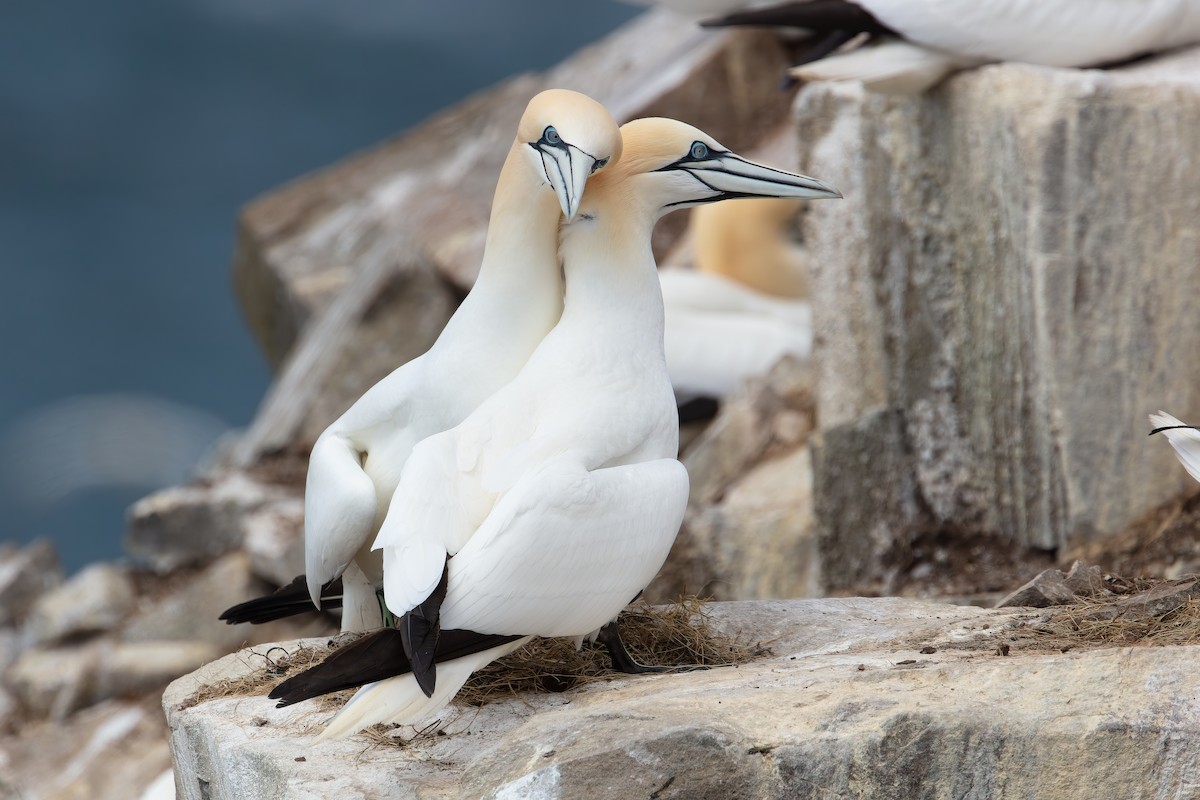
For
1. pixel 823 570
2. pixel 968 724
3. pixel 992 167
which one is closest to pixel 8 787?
pixel 823 570

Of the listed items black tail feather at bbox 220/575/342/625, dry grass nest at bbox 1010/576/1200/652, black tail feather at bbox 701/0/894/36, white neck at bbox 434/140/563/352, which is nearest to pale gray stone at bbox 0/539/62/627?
black tail feather at bbox 701/0/894/36

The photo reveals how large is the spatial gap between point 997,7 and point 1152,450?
5.42ft

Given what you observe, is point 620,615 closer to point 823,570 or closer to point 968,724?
point 968,724

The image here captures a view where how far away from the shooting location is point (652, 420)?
3.58 m

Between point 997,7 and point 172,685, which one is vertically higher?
point 997,7

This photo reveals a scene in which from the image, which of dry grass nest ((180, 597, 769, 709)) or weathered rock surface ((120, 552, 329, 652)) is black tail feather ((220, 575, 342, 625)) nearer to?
dry grass nest ((180, 597, 769, 709))

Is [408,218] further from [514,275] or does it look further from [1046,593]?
[1046,593]

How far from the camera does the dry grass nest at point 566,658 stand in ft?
11.6

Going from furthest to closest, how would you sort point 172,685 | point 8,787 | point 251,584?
point 251,584 < point 8,787 < point 172,685

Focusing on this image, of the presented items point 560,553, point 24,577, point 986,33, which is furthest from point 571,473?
point 24,577

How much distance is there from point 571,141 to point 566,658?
1.12m

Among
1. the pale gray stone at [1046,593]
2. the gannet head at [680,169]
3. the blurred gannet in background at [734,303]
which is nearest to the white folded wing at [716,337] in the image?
the blurred gannet in background at [734,303]

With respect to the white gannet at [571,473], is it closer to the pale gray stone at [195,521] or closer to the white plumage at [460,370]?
the white plumage at [460,370]

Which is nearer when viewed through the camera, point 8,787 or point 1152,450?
point 1152,450
